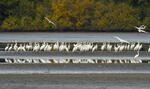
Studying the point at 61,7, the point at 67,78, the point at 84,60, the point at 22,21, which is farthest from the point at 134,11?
the point at 67,78

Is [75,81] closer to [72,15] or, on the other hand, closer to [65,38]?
[65,38]

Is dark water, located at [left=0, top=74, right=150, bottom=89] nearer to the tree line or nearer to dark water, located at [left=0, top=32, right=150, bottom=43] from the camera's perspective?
dark water, located at [left=0, top=32, right=150, bottom=43]

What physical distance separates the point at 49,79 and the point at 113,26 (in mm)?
21400

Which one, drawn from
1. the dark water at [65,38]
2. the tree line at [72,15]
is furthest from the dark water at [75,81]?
the tree line at [72,15]

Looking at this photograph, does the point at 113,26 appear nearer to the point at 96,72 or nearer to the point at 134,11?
the point at 134,11

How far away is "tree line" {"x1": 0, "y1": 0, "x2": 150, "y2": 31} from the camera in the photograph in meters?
30.4

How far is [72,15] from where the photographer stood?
31266mm

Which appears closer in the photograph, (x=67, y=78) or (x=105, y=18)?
(x=67, y=78)

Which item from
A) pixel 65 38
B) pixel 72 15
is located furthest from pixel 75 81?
pixel 72 15

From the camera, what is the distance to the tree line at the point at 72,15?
30375 mm

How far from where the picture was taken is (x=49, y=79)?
1012 cm

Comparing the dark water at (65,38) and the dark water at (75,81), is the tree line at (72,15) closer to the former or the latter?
the dark water at (65,38)

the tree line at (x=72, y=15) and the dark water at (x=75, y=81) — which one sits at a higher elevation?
the dark water at (x=75, y=81)

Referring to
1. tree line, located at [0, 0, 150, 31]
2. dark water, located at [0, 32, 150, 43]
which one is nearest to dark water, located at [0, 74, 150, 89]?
dark water, located at [0, 32, 150, 43]
